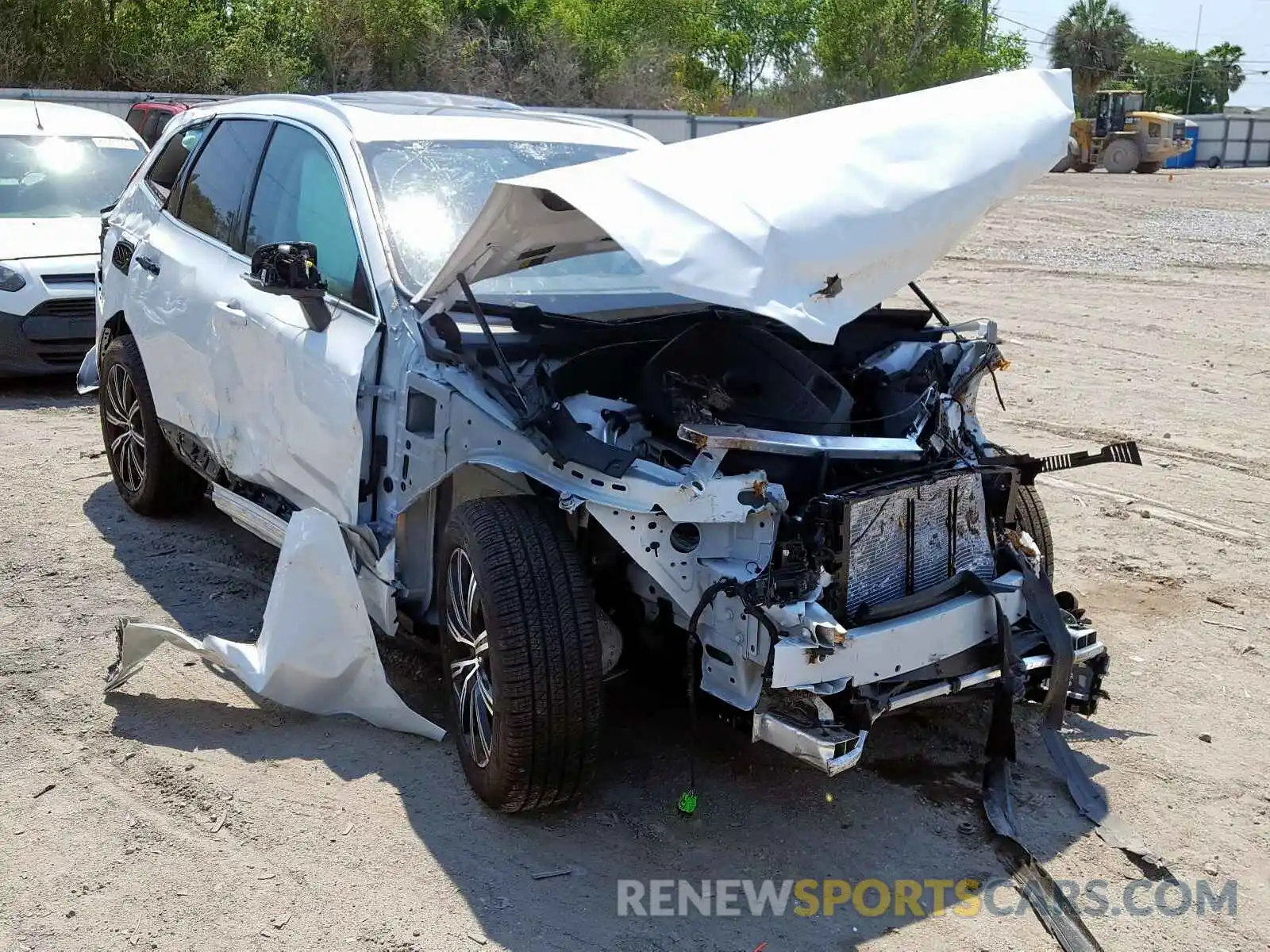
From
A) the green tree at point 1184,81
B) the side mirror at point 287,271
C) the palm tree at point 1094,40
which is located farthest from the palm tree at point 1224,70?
the side mirror at point 287,271

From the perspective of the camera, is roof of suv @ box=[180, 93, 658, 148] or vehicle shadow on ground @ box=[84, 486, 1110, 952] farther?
roof of suv @ box=[180, 93, 658, 148]

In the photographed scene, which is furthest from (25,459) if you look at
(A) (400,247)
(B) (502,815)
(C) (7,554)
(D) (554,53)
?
(D) (554,53)

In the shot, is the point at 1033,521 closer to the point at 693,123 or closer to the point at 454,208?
the point at 454,208

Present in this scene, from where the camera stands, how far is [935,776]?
162 inches

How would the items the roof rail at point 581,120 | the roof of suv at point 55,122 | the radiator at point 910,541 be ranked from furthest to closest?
the roof of suv at point 55,122 → the roof rail at point 581,120 → the radiator at point 910,541

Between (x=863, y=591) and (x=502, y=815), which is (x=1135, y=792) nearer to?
(x=863, y=591)

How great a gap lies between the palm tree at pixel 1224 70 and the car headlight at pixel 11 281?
86075 mm

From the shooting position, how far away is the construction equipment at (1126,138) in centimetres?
3803

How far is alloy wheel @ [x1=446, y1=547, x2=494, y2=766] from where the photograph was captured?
3787 mm

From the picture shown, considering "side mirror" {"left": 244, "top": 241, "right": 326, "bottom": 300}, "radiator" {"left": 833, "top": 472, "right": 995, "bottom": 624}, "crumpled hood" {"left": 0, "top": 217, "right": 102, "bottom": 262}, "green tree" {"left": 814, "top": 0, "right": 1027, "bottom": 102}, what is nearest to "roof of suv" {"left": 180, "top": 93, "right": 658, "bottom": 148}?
"side mirror" {"left": 244, "top": 241, "right": 326, "bottom": 300}

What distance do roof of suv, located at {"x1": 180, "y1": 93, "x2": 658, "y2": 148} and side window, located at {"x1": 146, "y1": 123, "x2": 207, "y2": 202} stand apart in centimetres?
19

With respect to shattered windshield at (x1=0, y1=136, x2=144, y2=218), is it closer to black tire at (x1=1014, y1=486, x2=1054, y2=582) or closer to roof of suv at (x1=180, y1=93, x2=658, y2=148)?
roof of suv at (x1=180, y1=93, x2=658, y2=148)

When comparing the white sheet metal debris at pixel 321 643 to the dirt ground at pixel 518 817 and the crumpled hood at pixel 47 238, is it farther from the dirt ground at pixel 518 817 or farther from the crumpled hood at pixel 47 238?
the crumpled hood at pixel 47 238

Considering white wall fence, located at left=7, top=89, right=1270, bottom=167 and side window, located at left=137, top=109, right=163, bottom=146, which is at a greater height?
white wall fence, located at left=7, top=89, right=1270, bottom=167
